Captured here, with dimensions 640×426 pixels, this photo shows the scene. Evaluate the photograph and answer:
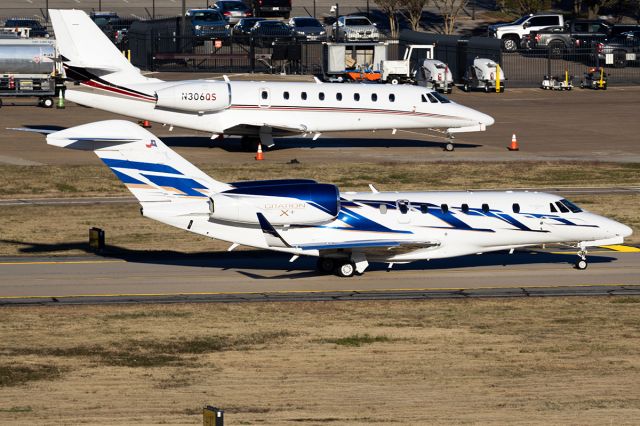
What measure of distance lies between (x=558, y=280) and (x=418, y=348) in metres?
8.87

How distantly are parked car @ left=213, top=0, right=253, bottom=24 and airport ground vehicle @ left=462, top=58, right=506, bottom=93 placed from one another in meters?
35.0

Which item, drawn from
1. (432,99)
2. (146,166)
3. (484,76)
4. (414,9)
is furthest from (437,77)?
(146,166)

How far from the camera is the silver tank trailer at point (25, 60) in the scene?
72.3m

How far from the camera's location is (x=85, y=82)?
181ft

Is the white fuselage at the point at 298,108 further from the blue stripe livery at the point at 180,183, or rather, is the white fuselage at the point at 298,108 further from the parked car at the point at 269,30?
the parked car at the point at 269,30

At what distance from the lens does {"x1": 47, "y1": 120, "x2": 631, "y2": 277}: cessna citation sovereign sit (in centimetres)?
3341

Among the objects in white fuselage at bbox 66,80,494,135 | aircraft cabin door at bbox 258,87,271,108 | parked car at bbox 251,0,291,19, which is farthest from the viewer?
parked car at bbox 251,0,291,19

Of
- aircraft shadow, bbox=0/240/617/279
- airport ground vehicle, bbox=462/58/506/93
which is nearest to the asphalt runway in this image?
aircraft shadow, bbox=0/240/617/279

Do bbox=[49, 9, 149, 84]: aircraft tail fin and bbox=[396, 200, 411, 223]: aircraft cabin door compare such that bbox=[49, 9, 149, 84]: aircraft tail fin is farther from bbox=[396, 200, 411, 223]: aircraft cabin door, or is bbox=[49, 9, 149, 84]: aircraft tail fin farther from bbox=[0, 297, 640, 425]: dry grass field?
bbox=[0, 297, 640, 425]: dry grass field

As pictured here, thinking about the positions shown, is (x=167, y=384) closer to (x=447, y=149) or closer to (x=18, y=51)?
(x=447, y=149)

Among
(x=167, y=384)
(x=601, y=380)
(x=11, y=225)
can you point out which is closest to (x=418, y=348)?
(x=601, y=380)

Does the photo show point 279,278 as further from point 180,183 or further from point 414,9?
point 414,9

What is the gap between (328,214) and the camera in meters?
33.7

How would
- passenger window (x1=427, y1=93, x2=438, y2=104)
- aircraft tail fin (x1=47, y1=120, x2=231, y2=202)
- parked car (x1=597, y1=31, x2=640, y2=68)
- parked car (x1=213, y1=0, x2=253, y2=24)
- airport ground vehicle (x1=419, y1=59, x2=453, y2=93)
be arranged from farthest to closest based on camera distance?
parked car (x1=213, y1=0, x2=253, y2=24) → parked car (x1=597, y1=31, x2=640, y2=68) → airport ground vehicle (x1=419, y1=59, x2=453, y2=93) → passenger window (x1=427, y1=93, x2=438, y2=104) → aircraft tail fin (x1=47, y1=120, x2=231, y2=202)
